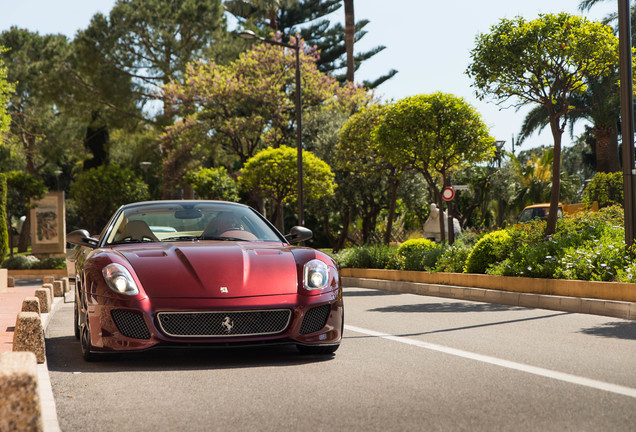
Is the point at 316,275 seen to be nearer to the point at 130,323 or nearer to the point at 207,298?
the point at 207,298

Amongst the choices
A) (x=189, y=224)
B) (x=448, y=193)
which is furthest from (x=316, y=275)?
(x=448, y=193)

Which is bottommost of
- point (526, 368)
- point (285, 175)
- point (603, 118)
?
point (526, 368)

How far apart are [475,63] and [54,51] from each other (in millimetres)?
37200

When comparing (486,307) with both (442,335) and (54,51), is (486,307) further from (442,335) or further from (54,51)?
(54,51)

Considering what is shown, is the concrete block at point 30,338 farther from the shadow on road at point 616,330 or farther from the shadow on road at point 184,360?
the shadow on road at point 616,330

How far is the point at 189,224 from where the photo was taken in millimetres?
8117

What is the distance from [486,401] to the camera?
496 cm

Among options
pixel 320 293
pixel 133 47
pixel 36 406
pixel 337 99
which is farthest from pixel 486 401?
pixel 133 47

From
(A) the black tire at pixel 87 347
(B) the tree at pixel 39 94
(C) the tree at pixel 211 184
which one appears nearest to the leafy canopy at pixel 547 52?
(A) the black tire at pixel 87 347

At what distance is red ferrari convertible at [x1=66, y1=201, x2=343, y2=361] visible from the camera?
610 cm

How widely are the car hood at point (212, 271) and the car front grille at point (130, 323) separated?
20cm

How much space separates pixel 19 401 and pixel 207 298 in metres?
2.87

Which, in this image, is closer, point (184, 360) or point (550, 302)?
point (184, 360)

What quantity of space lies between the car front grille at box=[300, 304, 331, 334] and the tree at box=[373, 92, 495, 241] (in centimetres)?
1413
